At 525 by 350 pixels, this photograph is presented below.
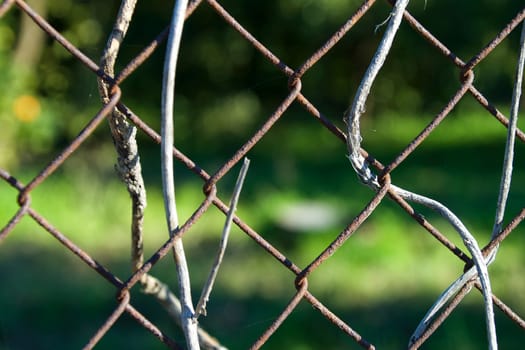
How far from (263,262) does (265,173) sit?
2240 millimetres

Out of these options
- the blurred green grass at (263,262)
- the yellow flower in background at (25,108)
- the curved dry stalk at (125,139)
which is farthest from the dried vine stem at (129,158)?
the yellow flower in background at (25,108)

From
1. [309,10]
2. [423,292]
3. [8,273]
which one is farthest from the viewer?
[309,10]

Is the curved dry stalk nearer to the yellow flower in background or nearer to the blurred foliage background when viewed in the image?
the blurred foliage background

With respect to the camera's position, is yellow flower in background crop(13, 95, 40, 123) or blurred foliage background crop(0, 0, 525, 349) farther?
yellow flower in background crop(13, 95, 40, 123)

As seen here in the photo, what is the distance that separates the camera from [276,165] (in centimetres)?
664

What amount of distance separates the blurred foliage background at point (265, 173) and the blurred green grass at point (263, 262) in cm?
1

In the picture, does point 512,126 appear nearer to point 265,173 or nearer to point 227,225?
point 227,225

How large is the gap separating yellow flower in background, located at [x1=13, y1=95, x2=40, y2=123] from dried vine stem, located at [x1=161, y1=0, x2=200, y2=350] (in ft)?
17.2

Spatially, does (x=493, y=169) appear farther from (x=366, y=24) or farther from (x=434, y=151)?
(x=366, y=24)

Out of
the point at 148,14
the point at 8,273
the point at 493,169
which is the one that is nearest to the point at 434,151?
the point at 493,169

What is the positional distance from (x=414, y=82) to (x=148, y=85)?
3.28 meters

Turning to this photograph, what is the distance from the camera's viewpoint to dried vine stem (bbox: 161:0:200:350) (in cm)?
93

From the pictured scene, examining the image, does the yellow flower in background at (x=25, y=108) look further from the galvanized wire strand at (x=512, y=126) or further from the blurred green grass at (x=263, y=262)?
the galvanized wire strand at (x=512, y=126)

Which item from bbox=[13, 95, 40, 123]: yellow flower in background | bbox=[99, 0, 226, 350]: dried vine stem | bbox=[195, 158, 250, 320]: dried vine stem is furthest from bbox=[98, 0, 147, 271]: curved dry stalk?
bbox=[13, 95, 40, 123]: yellow flower in background
